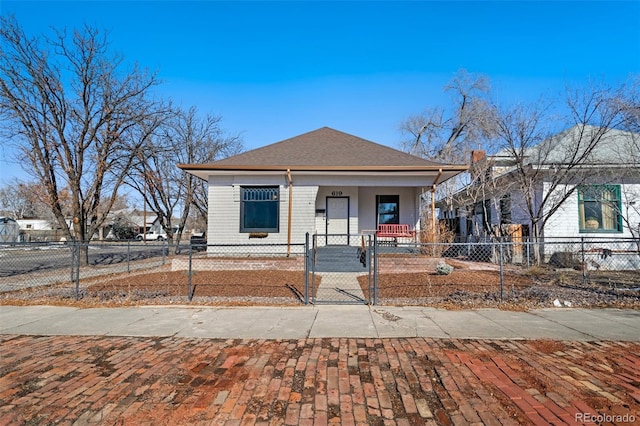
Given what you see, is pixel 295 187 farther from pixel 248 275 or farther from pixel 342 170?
pixel 248 275

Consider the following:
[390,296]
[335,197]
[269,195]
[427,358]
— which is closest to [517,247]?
[335,197]

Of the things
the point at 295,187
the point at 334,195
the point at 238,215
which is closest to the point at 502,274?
the point at 295,187

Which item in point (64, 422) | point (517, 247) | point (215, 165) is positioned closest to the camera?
point (64, 422)

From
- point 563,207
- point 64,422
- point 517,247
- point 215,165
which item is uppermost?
point 215,165

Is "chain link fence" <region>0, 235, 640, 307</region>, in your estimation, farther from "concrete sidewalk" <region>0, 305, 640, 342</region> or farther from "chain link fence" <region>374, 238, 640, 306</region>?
"concrete sidewalk" <region>0, 305, 640, 342</region>

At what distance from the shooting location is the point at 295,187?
13.0m

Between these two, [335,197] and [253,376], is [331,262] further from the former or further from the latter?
[253,376]

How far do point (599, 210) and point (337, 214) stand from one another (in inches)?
400

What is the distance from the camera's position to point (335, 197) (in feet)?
46.4

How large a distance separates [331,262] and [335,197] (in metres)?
3.63

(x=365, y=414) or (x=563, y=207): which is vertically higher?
(x=563, y=207)

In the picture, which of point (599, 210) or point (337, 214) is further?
point (337, 214)

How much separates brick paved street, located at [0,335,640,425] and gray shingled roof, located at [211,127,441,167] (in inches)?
358

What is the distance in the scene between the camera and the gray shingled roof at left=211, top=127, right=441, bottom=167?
43.0 ft
